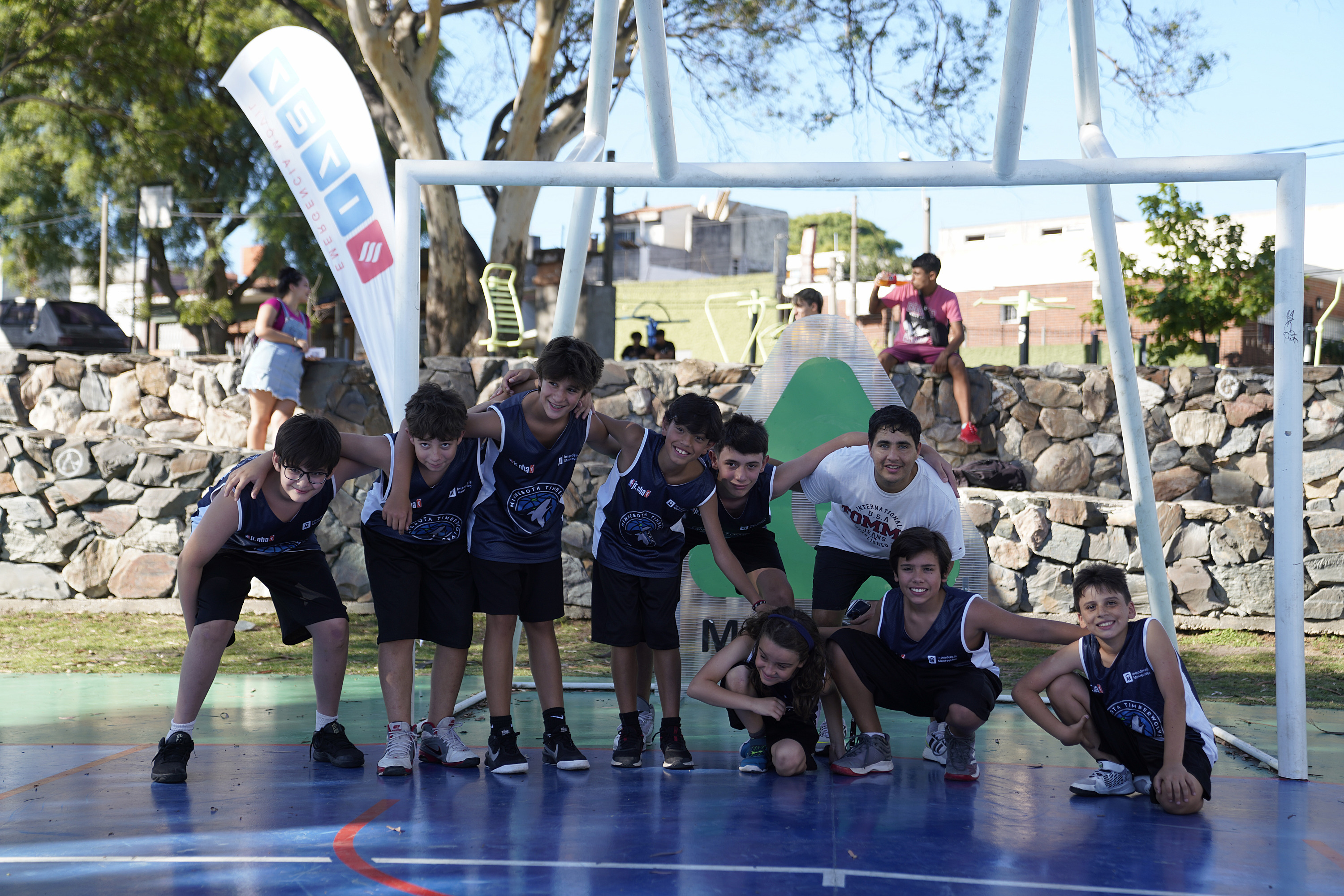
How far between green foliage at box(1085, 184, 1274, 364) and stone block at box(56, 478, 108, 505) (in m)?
12.4

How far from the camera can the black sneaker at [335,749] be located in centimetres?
402


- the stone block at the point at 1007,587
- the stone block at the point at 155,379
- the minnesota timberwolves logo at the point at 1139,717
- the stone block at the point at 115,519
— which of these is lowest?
the minnesota timberwolves logo at the point at 1139,717

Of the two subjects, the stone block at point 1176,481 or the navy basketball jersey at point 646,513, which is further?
the stone block at point 1176,481

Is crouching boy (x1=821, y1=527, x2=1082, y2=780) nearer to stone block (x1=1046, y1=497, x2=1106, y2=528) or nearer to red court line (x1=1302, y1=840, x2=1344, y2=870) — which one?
red court line (x1=1302, y1=840, x2=1344, y2=870)

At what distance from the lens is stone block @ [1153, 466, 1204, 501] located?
29.9 ft

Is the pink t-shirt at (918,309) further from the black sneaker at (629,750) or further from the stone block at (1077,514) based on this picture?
the black sneaker at (629,750)

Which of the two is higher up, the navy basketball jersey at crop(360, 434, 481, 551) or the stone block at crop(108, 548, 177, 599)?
the navy basketball jersey at crop(360, 434, 481, 551)

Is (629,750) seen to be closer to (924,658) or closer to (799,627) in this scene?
(799,627)

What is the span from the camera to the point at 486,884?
2768 mm

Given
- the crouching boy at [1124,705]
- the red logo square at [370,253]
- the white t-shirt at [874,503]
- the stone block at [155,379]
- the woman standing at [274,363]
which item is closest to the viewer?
the crouching boy at [1124,705]

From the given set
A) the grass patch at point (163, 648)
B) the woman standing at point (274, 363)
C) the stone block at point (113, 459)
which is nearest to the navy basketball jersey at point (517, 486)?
the grass patch at point (163, 648)

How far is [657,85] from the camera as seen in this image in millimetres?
3965

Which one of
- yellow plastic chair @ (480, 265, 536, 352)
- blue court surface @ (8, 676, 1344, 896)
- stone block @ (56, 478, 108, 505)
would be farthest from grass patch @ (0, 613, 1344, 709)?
yellow plastic chair @ (480, 265, 536, 352)

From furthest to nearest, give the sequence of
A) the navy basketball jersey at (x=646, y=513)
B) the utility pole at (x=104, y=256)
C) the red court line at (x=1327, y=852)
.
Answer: the utility pole at (x=104, y=256)
the navy basketball jersey at (x=646, y=513)
the red court line at (x=1327, y=852)
